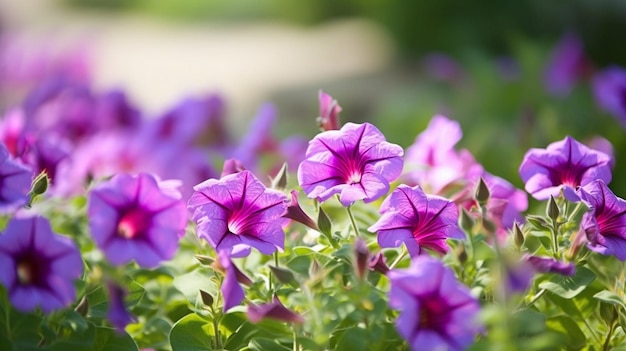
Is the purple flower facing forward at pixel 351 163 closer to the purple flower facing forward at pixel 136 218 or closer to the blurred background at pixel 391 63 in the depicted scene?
the purple flower facing forward at pixel 136 218

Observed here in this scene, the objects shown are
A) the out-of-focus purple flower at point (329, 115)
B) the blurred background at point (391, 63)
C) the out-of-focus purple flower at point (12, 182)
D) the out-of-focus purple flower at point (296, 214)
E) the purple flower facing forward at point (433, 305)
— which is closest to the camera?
the purple flower facing forward at point (433, 305)

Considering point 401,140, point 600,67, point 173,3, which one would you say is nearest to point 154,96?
point 600,67

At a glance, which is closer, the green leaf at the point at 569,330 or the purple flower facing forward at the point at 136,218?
the purple flower facing forward at the point at 136,218

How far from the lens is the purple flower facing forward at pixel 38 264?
98 centimetres

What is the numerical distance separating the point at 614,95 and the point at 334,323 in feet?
4.58

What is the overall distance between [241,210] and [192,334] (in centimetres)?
17

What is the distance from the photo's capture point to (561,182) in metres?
1.26

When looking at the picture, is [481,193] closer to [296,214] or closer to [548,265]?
[548,265]

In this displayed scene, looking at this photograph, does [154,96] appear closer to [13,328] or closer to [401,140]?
[401,140]

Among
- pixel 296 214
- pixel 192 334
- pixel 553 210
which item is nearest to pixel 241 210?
pixel 296 214

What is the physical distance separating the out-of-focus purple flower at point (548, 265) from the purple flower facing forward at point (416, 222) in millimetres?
95

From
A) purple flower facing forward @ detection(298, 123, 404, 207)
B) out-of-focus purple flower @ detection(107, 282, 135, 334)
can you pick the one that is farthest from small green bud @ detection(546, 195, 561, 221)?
out-of-focus purple flower @ detection(107, 282, 135, 334)

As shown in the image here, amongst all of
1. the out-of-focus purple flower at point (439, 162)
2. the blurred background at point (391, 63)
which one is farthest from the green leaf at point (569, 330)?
the blurred background at point (391, 63)

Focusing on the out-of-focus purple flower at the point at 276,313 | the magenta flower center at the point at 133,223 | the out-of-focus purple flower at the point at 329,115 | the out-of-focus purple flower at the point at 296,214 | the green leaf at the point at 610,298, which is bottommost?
the green leaf at the point at 610,298
